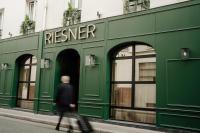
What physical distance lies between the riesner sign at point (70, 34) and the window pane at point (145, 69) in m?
2.46

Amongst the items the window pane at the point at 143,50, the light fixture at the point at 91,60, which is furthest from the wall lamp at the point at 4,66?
the window pane at the point at 143,50

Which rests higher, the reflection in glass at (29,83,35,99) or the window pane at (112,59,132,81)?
the window pane at (112,59,132,81)

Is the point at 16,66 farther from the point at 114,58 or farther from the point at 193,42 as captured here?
the point at 193,42

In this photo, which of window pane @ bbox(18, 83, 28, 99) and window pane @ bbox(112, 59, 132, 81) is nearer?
window pane @ bbox(112, 59, 132, 81)

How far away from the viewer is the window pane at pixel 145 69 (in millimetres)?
10709

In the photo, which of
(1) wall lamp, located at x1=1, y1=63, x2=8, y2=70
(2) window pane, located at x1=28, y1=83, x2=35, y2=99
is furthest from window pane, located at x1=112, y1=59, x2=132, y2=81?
(1) wall lamp, located at x1=1, y1=63, x2=8, y2=70

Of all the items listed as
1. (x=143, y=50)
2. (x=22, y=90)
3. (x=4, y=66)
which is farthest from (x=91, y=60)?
(x=4, y=66)

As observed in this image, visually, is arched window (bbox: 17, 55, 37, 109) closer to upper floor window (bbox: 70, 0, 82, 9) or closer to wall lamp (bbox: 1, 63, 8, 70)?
wall lamp (bbox: 1, 63, 8, 70)

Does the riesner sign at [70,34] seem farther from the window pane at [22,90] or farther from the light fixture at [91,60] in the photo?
the window pane at [22,90]

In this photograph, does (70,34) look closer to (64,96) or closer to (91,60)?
(91,60)

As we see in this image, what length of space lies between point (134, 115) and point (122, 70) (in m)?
1.85

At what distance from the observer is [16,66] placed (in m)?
16.8

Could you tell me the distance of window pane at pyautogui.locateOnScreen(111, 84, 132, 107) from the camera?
11.4 metres

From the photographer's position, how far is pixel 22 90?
1656cm
